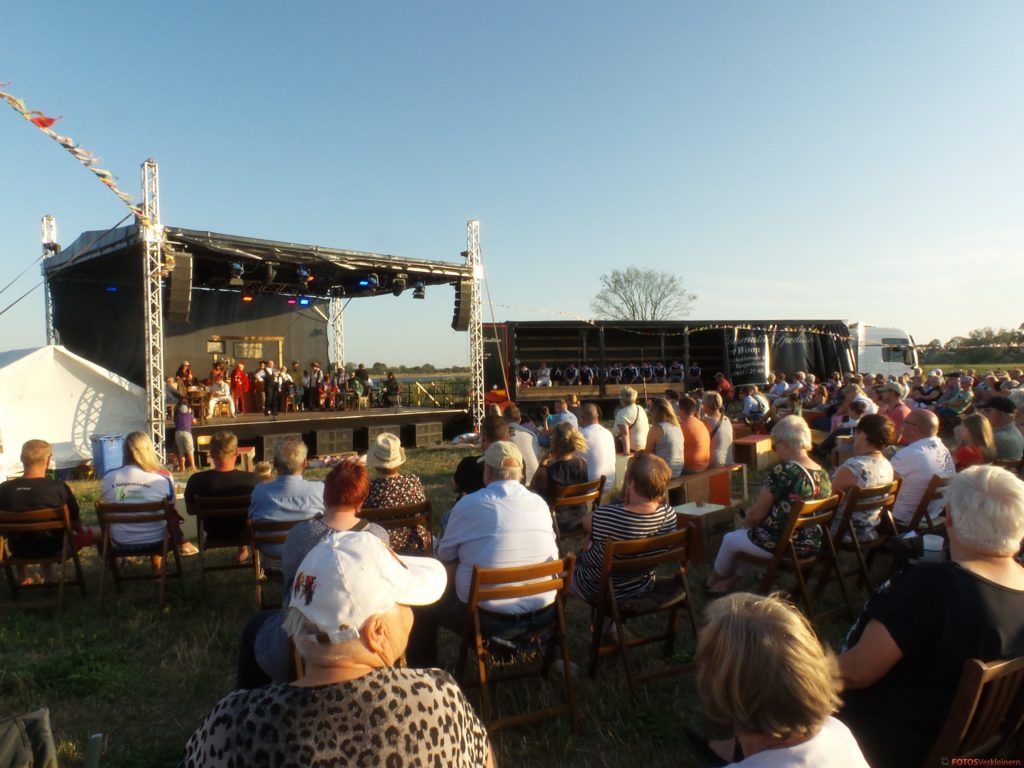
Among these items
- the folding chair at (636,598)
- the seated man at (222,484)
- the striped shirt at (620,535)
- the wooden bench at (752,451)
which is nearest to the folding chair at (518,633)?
the folding chair at (636,598)

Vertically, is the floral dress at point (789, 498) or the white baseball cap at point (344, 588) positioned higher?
the white baseball cap at point (344, 588)

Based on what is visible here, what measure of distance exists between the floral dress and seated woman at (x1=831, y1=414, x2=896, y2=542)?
38 centimetres

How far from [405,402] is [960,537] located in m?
18.1

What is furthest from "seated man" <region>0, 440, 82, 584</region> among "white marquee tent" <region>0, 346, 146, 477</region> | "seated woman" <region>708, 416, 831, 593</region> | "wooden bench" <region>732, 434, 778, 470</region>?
"wooden bench" <region>732, 434, 778, 470</region>

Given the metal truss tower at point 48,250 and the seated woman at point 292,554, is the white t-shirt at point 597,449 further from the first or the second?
the metal truss tower at point 48,250

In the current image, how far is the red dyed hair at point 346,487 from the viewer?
313 centimetres

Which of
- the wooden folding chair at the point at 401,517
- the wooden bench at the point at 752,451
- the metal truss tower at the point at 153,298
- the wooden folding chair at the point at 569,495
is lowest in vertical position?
the wooden bench at the point at 752,451

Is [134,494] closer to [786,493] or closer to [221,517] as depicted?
[221,517]

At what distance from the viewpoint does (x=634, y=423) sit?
8.02 m

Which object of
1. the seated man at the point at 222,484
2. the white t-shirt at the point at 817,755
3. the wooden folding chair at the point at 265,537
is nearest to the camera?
the white t-shirt at the point at 817,755

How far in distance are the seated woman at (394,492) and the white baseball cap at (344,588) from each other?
7.78 ft

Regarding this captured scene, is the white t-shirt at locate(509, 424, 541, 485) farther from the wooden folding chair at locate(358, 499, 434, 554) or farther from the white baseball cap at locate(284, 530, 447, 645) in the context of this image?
the white baseball cap at locate(284, 530, 447, 645)

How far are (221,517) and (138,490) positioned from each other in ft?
1.79

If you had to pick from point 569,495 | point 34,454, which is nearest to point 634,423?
point 569,495
